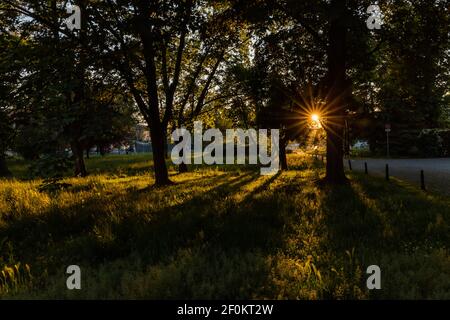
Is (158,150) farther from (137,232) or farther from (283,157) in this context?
(283,157)

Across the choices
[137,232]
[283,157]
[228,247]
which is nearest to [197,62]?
[283,157]

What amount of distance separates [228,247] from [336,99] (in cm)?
1094

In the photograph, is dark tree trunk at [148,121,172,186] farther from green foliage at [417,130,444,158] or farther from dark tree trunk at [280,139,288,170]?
green foliage at [417,130,444,158]

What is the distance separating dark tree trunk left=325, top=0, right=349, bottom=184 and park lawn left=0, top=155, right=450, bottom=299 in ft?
13.5

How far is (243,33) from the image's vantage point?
23359 millimetres

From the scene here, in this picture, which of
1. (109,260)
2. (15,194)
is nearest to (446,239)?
(109,260)

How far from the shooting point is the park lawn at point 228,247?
16.0 ft

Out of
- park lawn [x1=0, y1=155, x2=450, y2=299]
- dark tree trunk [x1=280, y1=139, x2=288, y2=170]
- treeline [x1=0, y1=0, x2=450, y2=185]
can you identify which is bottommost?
park lawn [x1=0, y1=155, x2=450, y2=299]

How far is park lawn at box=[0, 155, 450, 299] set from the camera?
4.86 metres

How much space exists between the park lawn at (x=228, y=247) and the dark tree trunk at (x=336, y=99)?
4126 mm

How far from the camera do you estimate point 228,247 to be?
6.66 meters

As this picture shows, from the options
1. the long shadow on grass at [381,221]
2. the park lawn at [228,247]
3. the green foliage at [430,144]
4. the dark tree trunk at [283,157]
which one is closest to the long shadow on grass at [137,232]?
the park lawn at [228,247]

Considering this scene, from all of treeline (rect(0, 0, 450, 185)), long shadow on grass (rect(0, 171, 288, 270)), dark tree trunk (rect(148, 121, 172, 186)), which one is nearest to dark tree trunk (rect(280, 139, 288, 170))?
treeline (rect(0, 0, 450, 185))
